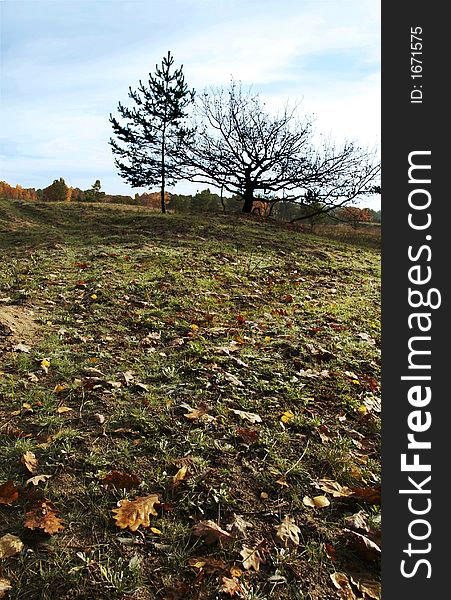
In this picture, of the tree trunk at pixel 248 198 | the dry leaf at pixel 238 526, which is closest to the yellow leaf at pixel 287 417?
the dry leaf at pixel 238 526

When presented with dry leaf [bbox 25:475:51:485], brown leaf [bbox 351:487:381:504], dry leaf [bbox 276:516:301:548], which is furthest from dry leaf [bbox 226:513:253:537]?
A: dry leaf [bbox 25:475:51:485]

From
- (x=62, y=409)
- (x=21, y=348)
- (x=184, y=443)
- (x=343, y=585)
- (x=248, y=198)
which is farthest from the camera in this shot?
(x=248, y=198)

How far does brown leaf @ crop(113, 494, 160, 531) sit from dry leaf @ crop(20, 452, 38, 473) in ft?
1.95

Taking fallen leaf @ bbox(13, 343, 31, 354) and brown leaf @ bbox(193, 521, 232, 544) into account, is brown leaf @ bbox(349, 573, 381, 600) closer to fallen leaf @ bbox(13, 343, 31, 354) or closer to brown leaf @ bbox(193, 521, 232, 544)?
brown leaf @ bbox(193, 521, 232, 544)

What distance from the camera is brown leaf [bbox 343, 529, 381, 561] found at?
235 cm

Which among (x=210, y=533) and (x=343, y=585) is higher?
(x=210, y=533)

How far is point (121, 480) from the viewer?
266 cm

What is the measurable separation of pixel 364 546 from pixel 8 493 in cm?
184

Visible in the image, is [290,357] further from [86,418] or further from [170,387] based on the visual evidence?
[86,418]

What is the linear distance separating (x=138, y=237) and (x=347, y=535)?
32.8ft

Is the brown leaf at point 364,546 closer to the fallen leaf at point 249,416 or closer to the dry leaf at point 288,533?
the dry leaf at point 288,533

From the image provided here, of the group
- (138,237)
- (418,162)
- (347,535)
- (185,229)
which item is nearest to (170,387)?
(347,535)

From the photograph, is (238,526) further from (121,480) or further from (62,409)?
(62,409)

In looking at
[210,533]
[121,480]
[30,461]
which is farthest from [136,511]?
[30,461]
